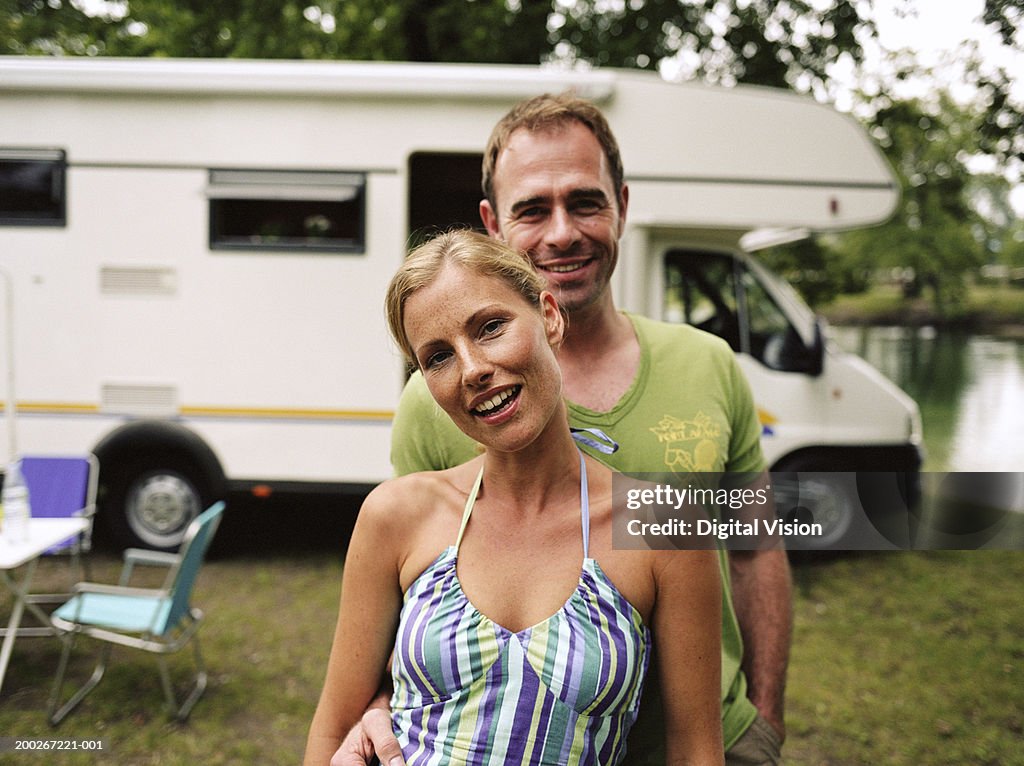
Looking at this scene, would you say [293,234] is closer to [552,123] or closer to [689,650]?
[552,123]

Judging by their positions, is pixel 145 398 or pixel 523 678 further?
pixel 145 398

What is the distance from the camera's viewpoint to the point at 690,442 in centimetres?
149

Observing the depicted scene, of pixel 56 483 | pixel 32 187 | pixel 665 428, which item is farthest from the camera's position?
pixel 32 187

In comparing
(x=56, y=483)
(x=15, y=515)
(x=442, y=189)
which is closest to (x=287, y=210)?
(x=442, y=189)

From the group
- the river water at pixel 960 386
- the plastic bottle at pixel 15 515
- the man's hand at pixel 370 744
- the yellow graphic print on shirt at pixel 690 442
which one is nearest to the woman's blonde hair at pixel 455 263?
the yellow graphic print on shirt at pixel 690 442

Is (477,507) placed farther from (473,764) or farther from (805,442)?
(805,442)

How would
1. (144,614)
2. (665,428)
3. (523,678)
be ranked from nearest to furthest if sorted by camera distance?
(523,678) → (665,428) → (144,614)

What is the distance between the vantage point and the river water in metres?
5.83

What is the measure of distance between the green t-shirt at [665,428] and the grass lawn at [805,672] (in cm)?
265

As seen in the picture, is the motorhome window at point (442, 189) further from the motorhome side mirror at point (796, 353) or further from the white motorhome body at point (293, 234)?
the motorhome side mirror at point (796, 353)

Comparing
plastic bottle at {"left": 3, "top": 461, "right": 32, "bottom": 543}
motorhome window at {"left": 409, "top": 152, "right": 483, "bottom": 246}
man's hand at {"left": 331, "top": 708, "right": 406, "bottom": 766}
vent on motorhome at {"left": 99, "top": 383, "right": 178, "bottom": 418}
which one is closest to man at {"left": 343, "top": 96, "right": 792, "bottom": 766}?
man's hand at {"left": 331, "top": 708, "right": 406, "bottom": 766}

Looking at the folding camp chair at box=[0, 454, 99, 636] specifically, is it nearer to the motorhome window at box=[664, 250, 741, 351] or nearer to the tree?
the motorhome window at box=[664, 250, 741, 351]

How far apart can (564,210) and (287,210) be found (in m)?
4.42

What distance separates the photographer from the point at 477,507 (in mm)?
1308
